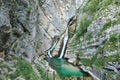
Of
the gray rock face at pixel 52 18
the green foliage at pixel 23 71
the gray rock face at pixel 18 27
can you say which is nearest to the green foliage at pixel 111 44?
the gray rock face at pixel 18 27

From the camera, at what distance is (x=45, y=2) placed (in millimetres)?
59531

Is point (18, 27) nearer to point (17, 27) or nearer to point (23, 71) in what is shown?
point (17, 27)

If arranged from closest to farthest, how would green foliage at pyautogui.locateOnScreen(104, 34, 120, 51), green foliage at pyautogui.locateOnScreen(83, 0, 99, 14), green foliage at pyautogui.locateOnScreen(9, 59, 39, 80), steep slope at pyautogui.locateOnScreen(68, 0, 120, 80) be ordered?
green foliage at pyautogui.locateOnScreen(9, 59, 39, 80), steep slope at pyautogui.locateOnScreen(68, 0, 120, 80), green foliage at pyautogui.locateOnScreen(104, 34, 120, 51), green foliage at pyautogui.locateOnScreen(83, 0, 99, 14)

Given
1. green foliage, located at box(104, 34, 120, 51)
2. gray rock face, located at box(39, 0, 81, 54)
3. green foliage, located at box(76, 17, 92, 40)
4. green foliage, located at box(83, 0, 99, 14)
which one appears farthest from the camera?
green foliage, located at box(83, 0, 99, 14)

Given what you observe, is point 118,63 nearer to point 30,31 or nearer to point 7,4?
point 30,31

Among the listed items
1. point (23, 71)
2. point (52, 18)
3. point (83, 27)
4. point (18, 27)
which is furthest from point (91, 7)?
point (23, 71)

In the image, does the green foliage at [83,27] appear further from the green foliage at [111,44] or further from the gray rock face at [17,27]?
the gray rock face at [17,27]

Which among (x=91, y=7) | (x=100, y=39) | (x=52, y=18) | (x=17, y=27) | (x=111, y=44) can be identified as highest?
(x=91, y=7)

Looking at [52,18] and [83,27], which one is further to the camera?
[52,18]

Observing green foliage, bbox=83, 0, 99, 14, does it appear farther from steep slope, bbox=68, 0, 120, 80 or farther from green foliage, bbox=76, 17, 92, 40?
green foliage, bbox=76, 17, 92, 40

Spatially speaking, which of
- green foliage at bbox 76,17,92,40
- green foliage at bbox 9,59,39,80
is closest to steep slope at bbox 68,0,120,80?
green foliage at bbox 76,17,92,40

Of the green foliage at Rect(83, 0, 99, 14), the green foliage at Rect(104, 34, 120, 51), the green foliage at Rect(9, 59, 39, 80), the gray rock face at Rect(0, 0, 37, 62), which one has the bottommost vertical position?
the green foliage at Rect(9, 59, 39, 80)

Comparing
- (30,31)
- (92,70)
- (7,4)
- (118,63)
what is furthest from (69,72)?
(7,4)

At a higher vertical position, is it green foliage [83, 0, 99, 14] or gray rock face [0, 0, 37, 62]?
green foliage [83, 0, 99, 14]
